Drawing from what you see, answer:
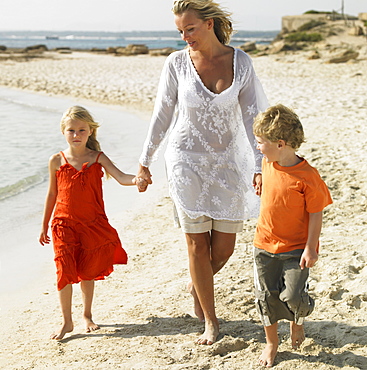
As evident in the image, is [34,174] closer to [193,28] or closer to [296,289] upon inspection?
Answer: [193,28]

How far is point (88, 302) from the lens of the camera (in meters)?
3.88

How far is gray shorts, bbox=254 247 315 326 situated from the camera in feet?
9.81

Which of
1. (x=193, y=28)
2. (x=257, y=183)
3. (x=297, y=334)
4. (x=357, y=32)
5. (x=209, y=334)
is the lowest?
(x=209, y=334)

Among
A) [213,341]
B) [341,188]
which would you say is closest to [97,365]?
[213,341]

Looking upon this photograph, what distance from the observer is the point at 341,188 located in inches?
254

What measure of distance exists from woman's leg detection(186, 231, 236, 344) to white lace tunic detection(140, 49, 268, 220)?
171mm

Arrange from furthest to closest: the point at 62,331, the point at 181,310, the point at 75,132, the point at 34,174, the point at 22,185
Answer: the point at 34,174 < the point at 22,185 < the point at 181,310 < the point at 75,132 < the point at 62,331

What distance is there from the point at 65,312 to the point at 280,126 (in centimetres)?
190

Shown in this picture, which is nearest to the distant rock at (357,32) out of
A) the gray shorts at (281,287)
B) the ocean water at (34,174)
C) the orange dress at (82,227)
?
the ocean water at (34,174)

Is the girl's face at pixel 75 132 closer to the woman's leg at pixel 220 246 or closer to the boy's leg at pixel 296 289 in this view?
the woman's leg at pixel 220 246

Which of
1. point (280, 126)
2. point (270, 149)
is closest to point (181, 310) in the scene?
point (270, 149)

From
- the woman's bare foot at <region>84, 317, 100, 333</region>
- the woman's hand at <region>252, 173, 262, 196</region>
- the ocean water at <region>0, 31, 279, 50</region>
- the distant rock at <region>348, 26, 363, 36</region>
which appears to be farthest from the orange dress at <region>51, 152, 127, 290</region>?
the ocean water at <region>0, 31, 279, 50</region>

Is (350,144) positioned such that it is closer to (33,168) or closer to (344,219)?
(344,219)

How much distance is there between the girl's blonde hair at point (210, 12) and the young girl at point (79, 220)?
101 centimetres
